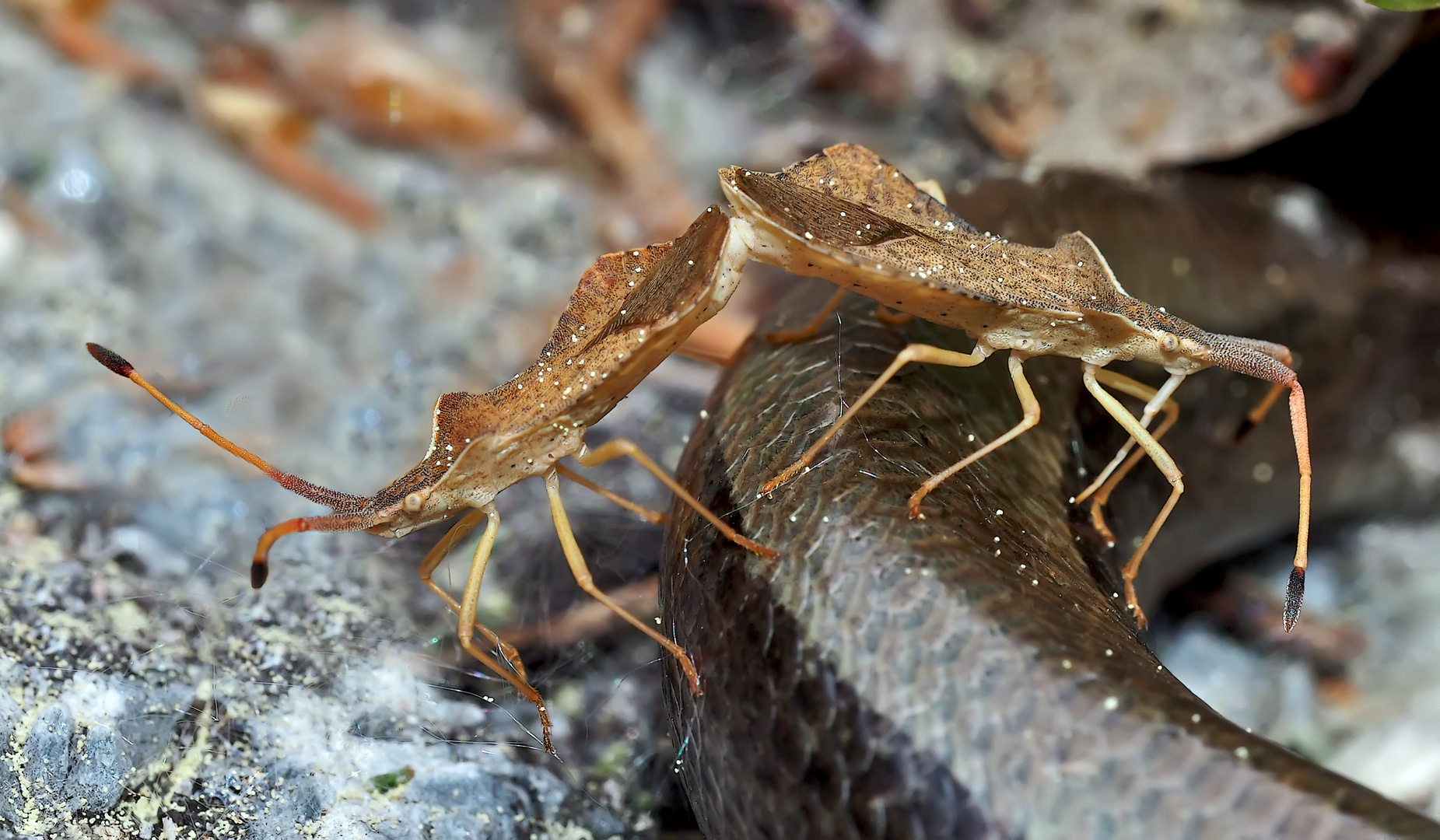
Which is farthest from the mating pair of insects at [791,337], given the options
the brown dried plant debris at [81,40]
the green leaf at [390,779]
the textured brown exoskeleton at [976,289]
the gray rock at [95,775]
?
the brown dried plant debris at [81,40]

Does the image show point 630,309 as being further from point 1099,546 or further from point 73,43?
point 73,43

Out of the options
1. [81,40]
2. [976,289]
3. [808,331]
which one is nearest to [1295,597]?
[976,289]

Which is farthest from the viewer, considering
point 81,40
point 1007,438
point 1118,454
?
point 81,40

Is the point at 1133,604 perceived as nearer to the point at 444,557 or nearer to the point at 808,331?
the point at 808,331

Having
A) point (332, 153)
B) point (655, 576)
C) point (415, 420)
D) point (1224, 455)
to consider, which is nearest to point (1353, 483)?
point (1224, 455)

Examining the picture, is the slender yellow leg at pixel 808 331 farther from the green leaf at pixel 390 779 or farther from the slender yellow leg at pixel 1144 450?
the green leaf at pixel 390 779

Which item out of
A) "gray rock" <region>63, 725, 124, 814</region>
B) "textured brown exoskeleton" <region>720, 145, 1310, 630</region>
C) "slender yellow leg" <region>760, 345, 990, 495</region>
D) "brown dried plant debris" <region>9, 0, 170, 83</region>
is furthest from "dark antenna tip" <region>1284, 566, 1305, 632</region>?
"brown dried plant debris" <region>9, 0, 170, 83</region>

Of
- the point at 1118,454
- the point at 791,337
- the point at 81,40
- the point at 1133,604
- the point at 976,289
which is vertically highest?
the point at 81,40
